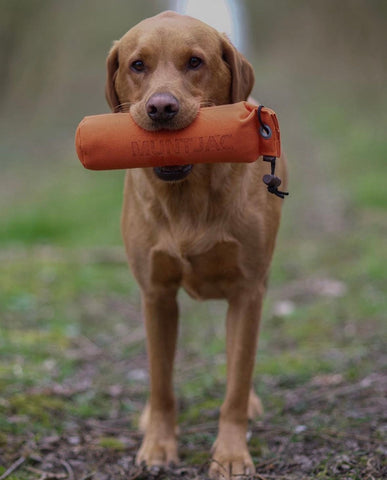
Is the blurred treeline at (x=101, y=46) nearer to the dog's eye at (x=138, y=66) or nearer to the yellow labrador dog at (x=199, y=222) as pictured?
the yellow labrador dog at (x=199, y=222)

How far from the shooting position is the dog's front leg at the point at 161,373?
3604 mm

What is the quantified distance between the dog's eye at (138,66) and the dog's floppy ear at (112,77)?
0.23 m

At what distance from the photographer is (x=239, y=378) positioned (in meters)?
3.49

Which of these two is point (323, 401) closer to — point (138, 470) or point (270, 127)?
point (138, 470)

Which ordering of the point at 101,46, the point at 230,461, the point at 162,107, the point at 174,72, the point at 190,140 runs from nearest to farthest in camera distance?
1. the point at 162,107
2. the point at 190,140
3. the point at 174,72
4. the point at 230,461
5. the point at 101,46

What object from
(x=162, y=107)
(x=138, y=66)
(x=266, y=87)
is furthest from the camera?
(x=266, y=87)

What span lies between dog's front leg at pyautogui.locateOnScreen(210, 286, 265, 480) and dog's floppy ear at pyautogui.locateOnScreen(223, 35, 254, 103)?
0.99 metres

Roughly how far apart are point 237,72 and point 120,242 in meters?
5.74

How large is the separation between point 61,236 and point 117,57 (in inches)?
260

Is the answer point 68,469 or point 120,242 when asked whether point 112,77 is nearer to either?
point 68,469

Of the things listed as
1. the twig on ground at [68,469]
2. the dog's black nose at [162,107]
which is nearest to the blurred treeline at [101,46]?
the dog's black nose at [162,107]

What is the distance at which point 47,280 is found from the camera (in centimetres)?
710

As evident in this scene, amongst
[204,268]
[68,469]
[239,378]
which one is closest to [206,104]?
[204,268]

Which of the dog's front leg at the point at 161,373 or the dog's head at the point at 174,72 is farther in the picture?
the dog's front leg at the point at 161,373
